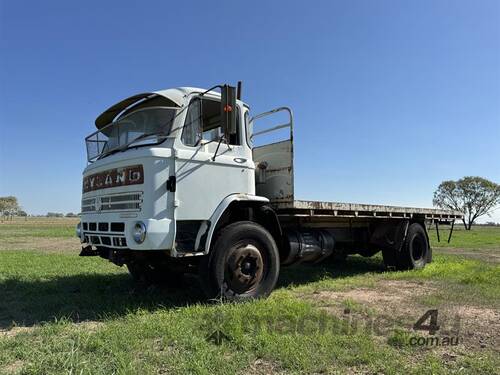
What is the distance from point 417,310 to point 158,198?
388cm

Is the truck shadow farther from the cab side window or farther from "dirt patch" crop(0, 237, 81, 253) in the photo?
"dirt patch" crop(0, 237, 81, 253)

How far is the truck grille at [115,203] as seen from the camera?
535 cm

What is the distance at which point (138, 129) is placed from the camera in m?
5.99

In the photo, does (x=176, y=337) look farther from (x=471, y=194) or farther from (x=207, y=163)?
(x=471, y=194)

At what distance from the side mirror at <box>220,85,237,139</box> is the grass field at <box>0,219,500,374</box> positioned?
7.82ft

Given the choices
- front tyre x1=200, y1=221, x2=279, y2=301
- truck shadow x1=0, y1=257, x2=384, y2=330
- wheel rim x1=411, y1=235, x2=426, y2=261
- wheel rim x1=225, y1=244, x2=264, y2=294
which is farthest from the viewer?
wheel rim x1=411, y1=235, x2=426, y2=261

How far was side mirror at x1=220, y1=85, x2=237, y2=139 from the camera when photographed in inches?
208

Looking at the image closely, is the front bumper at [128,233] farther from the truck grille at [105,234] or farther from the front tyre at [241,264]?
the front tyre at [241,264]

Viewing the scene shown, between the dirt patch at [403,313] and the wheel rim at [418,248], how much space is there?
2789mm

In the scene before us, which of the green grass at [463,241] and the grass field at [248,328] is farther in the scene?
the green grass at [463,241]

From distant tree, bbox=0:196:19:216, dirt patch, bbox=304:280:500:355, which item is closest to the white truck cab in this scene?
dirt patch, bbox=304:280:500:355

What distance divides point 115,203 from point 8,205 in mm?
116215

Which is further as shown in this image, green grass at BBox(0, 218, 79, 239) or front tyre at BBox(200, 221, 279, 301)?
green grass at BBox(0, 218, 79, 239)

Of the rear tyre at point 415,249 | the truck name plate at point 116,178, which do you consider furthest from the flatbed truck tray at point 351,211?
the truck name plate at point 116,178
